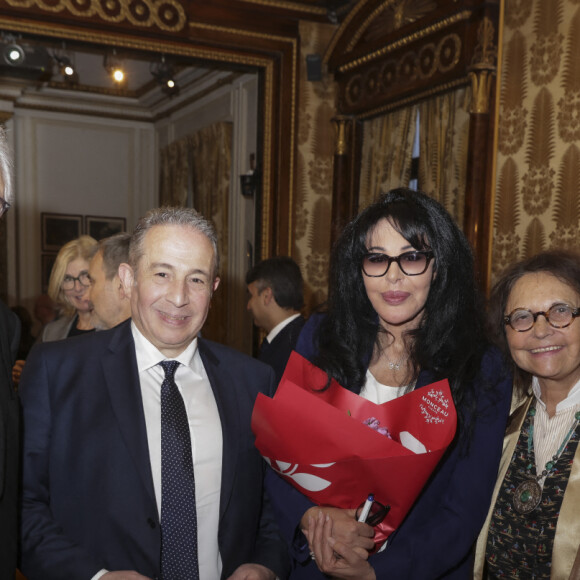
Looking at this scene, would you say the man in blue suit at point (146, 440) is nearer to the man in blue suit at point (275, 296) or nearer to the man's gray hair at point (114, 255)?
the man's gray hair at point (114, 255)

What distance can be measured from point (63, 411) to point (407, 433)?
0.84m

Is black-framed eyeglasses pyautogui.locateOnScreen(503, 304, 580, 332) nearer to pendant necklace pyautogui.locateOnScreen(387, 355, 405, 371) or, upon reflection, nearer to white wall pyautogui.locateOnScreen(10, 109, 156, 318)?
pendant necklace pyautogui.locateOnScreen(387, 355, 405, 371)

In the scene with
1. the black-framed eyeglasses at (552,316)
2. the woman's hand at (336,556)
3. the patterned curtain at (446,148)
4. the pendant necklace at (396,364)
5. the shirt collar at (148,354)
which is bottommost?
the woman's hand at (336,556)

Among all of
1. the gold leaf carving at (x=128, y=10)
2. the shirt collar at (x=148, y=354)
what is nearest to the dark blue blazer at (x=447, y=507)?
the shirt collar at (x=148, y=354)

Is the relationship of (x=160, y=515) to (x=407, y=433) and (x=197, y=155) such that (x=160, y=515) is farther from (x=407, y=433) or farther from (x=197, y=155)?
(x=197, y=155)

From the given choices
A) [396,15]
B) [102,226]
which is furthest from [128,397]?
[102,226]

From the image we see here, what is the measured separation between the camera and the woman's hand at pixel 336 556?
1.73m

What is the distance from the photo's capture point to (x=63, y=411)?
5.47 ft

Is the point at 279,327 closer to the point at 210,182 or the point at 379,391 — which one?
the point at 379,391

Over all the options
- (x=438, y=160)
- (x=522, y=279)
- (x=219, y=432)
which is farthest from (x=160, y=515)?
(x=438, y=160)

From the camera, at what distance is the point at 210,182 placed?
856cm

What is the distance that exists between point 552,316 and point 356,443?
75 centimetres

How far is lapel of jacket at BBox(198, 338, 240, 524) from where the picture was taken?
175cm

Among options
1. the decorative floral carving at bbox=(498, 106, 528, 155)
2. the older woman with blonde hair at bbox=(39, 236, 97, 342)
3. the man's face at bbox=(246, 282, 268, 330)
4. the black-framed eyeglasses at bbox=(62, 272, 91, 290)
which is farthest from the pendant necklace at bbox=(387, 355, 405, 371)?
the decorative floral carving at bbox=(498, 106, 528, 155)
